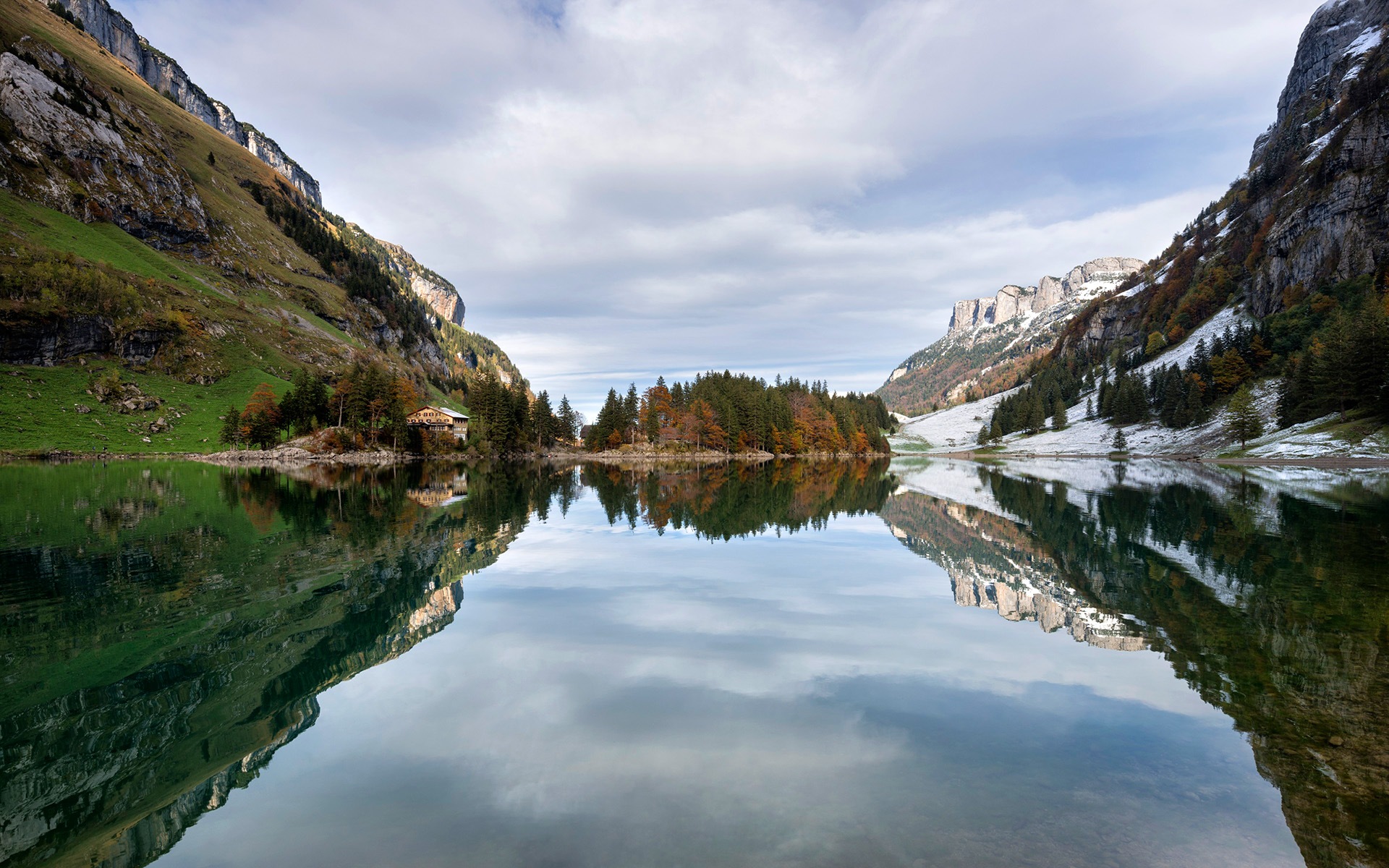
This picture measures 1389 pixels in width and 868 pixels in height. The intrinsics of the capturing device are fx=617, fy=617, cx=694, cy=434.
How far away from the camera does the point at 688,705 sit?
9742mm

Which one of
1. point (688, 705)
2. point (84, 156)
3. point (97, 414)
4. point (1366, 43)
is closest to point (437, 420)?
point (97, 414)

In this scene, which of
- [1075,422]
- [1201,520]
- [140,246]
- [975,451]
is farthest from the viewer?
[975,451]

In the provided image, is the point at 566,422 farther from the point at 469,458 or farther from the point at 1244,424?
the point at 1244,424

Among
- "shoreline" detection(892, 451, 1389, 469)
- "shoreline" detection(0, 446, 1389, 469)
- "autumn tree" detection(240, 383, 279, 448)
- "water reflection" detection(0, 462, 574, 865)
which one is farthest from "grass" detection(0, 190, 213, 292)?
"shoreline" detection(892, 451, 1389, 469)

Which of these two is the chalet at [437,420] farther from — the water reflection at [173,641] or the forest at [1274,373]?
the forest at [1274,373]

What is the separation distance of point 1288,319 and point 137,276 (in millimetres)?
220806

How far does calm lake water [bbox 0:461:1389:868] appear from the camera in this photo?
20.7 feet

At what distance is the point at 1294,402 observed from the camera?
91.9 metres

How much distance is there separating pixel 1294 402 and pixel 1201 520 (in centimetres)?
8918

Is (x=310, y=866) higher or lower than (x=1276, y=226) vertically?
lower

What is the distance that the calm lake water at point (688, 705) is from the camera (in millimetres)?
6316

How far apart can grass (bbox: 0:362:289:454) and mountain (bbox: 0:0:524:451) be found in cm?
24

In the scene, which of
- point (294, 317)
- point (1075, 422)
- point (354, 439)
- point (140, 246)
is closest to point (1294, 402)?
point (1075, 422)

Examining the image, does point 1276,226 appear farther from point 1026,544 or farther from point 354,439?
point 354,439
